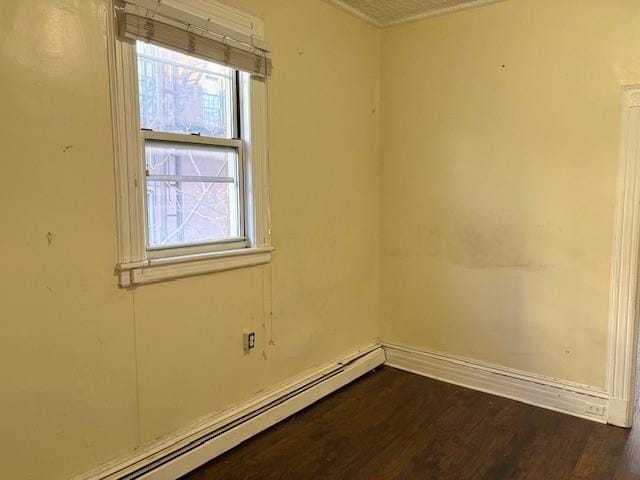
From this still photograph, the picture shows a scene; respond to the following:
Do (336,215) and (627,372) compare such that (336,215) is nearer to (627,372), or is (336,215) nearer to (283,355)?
(283,355)

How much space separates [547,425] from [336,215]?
1.72m

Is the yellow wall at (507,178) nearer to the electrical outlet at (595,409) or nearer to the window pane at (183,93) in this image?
the electrical outlet at (595,409)

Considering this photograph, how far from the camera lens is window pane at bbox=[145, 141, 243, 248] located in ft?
7.11

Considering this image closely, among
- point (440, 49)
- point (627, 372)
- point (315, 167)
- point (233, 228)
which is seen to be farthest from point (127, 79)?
point (627, 372)

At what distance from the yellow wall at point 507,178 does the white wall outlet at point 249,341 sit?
131 cm

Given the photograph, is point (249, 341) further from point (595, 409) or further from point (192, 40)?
point (595, 409)

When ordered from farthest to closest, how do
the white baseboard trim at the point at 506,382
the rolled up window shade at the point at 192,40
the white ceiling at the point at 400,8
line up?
the white ceiling at the point at 400,8, the white baseboard trim at the point at 506,382, the rolled up window shade at the point at 192,40

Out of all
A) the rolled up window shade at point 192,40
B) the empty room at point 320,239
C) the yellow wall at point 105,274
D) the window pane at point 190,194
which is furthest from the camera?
the window pane at point 190,194

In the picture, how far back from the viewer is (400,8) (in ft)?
10.2

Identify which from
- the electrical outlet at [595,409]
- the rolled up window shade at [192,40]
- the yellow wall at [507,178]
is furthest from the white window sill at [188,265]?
the electrical outlet at [595,409]

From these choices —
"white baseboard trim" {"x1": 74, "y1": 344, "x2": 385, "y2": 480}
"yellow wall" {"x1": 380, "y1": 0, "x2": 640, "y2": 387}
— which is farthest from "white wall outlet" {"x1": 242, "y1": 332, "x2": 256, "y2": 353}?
"yellow wall" {"x1": 380, "y1": 0, "x2": 640, "y2": 387}

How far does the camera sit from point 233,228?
2.55 m

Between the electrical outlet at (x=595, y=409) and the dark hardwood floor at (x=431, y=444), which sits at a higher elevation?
the electrical outlet at (x=595, y=409)

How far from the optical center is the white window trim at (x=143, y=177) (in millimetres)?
1943
